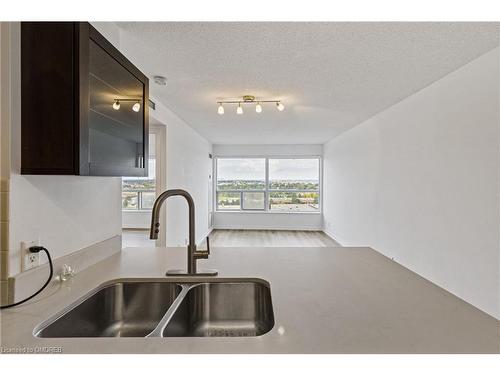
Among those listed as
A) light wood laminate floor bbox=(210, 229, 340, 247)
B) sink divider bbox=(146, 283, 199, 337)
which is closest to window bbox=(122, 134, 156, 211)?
light wood laminate floor bbox=(210, 229, 340, 247)

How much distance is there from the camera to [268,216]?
831cm

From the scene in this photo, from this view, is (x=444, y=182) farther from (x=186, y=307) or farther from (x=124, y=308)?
(x=124, y=308)

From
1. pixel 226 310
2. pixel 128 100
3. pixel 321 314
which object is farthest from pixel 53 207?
pixel 321 314

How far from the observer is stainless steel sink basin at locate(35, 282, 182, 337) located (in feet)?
3.86

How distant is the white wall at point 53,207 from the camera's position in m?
1.09

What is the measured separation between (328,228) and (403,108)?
14.3 feet

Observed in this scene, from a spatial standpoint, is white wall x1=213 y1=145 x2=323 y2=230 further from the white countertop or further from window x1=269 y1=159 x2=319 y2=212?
the white countertop

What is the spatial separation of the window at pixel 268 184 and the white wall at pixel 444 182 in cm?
343

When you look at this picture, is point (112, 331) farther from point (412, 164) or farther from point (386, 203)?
point (386, 203)

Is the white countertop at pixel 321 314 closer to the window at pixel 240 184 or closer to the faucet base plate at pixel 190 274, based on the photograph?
the faucet base plate at pixel 190 274

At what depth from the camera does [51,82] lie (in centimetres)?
109

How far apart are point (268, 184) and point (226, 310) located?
7.08m

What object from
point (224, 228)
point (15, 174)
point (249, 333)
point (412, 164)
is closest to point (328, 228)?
point (224, 228)

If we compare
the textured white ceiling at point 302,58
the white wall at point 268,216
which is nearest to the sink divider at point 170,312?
the textured white ceiling at point 302,58
